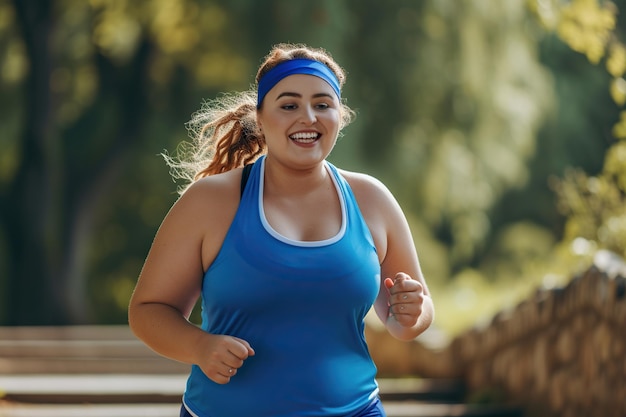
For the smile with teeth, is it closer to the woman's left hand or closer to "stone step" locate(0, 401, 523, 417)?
the woman's left hand

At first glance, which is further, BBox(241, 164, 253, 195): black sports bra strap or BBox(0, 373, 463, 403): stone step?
BBox(0, 373, 463, 403): stone step

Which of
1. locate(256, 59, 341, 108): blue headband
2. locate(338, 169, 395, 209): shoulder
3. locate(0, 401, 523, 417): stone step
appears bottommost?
locate(338, 169, 395, 209): shoulder

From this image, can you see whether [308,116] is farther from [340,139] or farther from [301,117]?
[340,139]

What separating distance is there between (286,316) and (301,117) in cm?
49

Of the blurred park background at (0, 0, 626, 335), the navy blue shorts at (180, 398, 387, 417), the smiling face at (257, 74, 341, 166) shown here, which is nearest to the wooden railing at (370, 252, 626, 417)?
the blurred park background at (0, 0, 626, 335)

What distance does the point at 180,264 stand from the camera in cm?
287

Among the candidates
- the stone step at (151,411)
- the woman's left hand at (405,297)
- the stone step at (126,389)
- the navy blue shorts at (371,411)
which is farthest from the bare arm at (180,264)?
the stone step at (126,389)

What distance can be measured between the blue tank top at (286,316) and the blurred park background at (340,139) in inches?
244

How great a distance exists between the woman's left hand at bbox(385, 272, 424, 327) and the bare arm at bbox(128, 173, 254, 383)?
428 millimetres

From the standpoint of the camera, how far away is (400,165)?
13555 millimetres

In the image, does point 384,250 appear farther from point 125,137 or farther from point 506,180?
point 125,137

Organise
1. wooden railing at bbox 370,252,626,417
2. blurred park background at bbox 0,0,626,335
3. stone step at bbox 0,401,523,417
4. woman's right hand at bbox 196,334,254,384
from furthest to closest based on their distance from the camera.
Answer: blurred park background at bbox 0,0,626,335 → stone step at bbox 0,401,523,417 → wooden railing at bbox 370,252,626,417 → woman's right hand at bbox 196,334,254,384

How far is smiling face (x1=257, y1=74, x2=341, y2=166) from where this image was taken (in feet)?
9.62

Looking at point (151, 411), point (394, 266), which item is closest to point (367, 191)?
point (394, 266)
